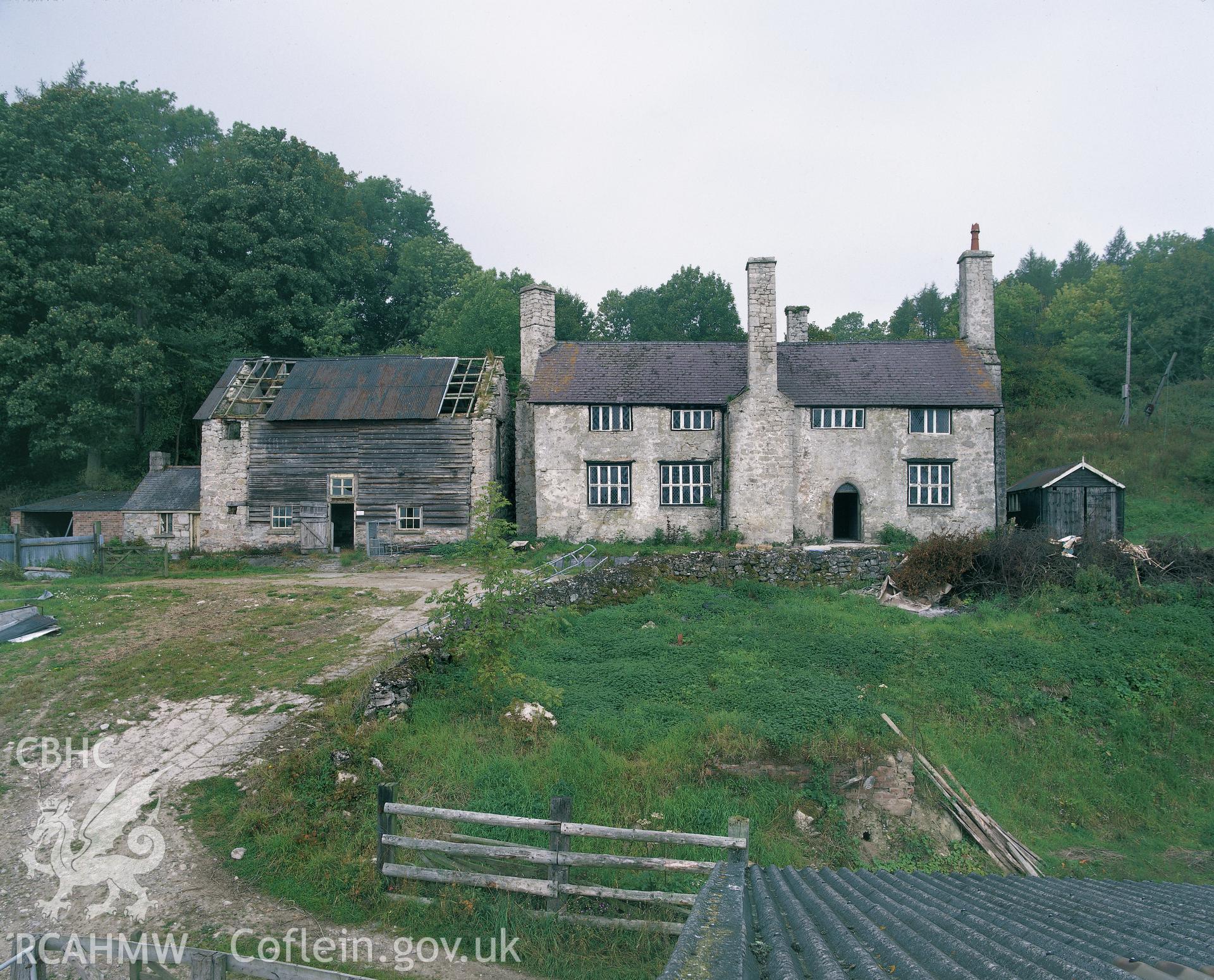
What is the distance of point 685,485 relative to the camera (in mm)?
27312

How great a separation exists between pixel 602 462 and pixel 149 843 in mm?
19767

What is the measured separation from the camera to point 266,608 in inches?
710

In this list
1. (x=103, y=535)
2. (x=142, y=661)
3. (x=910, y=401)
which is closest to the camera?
(x=142, y=661)

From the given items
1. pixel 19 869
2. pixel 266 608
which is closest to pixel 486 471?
pixel 266 608

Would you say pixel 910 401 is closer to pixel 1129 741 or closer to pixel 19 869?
pixel 1129 741

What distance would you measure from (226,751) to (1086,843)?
499 inches

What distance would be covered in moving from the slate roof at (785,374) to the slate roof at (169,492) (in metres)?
14.7

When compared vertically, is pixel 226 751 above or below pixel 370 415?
below

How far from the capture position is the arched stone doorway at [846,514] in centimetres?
2752

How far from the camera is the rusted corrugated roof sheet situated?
2891 cm

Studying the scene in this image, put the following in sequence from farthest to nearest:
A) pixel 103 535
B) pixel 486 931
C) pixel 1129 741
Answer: pixel 103 535 → pixel 1129 741 → pixel 486 931

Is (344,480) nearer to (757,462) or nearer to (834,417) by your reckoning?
(757,462)

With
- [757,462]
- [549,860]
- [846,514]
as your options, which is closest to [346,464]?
[757,462]

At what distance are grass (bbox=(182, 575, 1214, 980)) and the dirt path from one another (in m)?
0.34
